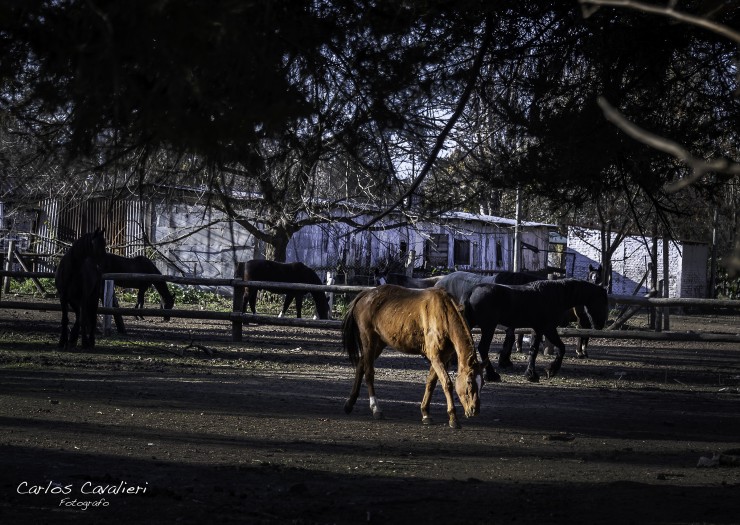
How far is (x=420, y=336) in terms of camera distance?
8719 millimetres

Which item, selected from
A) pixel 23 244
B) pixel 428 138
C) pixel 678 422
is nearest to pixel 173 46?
pixel 428 138

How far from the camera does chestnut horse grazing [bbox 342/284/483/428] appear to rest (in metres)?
8.16

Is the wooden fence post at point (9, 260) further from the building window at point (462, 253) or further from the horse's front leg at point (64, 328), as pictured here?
the building window at point (462, 253)

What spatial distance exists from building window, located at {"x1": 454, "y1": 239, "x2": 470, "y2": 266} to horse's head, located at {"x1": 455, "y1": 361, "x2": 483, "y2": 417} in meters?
31.0

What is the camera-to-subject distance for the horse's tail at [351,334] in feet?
30.6

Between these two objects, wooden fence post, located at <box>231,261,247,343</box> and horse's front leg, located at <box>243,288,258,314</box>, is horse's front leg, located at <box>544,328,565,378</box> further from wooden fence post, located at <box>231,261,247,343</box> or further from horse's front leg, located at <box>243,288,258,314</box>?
horse's front leg, located at <box>243,288,258,314</box>

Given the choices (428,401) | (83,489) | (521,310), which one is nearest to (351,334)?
(428,401)

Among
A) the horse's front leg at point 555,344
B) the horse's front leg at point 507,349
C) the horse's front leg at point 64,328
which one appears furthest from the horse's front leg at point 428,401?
the horse's front leg at point 64,328

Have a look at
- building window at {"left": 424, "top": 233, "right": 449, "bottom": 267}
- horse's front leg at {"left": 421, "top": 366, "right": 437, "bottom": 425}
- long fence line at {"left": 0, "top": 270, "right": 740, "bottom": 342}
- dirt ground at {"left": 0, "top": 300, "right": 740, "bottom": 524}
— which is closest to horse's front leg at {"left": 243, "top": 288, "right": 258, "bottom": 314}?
long fence line at {"left": 0, "top": 270, "right": 740, "bottom": 342}

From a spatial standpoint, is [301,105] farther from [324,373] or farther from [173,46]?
[324,373]

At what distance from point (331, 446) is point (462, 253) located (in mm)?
32180

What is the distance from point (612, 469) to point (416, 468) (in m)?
1.61

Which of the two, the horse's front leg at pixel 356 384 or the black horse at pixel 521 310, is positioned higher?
the black horse at pixel 521 310

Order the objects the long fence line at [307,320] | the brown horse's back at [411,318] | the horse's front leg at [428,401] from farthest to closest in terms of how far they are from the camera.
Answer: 1. the long fence line at [307,320]
2. the horse's front leg at [428,401]
3. the brown horse's back at [411,318]
